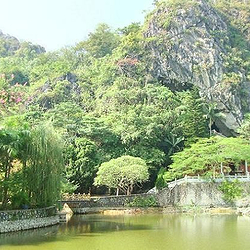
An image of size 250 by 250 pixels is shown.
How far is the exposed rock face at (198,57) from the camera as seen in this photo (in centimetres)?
3922

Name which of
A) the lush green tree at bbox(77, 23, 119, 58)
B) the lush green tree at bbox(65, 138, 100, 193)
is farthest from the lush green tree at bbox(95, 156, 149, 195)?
the lush green tree at bbox(77, 23, 119, 58)

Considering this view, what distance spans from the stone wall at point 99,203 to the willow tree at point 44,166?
5978 mm

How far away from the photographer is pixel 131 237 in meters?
13.5

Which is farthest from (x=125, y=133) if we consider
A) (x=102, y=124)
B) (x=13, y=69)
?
(x=13, y=69)

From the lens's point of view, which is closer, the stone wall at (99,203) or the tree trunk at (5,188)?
the tree trunk at (5,188)

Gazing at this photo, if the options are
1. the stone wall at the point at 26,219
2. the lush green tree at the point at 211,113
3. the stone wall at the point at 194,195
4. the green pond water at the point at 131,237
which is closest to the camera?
the green pond water at the point at 131,237

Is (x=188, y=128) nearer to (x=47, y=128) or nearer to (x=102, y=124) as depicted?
(x=102, y=124)

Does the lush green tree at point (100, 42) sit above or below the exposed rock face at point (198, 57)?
above

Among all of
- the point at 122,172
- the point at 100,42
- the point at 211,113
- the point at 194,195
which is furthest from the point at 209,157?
the point at 100,42

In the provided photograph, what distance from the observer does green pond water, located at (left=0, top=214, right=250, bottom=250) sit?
11.5m

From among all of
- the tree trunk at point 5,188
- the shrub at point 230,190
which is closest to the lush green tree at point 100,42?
the shrub at point 230,190

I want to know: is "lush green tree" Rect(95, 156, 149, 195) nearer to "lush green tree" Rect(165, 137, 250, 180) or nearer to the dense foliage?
"lush green tree" Rect(165, 137, 250, 180)

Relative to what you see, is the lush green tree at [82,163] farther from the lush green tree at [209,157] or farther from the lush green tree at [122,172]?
the lush green tree at [209,157]

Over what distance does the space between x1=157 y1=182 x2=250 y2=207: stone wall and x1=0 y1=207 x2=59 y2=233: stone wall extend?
398 inches
